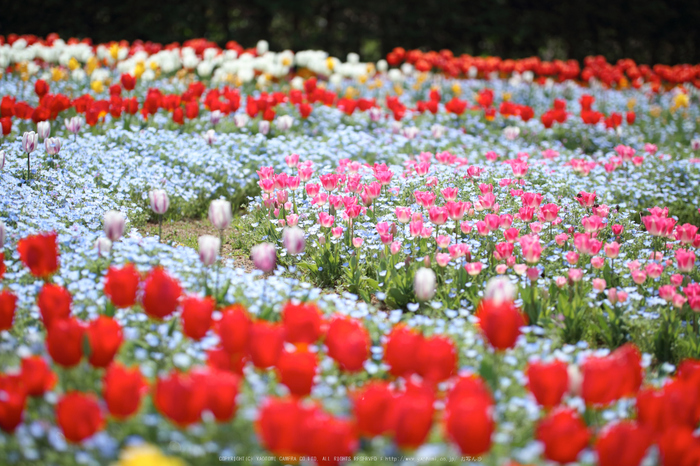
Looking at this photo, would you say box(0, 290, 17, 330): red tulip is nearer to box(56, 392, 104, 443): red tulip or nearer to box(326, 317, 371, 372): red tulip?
box(56, 392, 104, 443): red tulip

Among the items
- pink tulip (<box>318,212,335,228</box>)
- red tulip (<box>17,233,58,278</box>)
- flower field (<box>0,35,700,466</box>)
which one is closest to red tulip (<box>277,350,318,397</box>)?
flower field (<box>0,35,700,466</box>)

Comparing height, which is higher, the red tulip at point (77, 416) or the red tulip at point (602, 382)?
the red tulip at point (602, 382)

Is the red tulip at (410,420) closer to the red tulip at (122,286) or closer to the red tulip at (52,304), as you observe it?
the red tulip at (122,286)

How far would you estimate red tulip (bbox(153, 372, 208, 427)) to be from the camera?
159cm

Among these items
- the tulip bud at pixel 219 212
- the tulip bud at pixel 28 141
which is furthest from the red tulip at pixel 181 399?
the tulip bud at pixel 28 141

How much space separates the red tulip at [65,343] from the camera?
1.79 m

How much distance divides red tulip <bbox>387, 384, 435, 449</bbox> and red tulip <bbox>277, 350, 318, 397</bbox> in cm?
26

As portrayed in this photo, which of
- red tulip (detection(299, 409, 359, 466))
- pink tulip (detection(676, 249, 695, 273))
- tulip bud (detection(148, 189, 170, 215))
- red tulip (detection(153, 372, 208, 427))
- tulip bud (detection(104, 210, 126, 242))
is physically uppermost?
tulip bud (detection(148, 189, 170, 215))

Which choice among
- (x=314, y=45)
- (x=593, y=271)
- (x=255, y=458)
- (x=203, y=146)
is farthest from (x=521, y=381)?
(x=314, y=45)

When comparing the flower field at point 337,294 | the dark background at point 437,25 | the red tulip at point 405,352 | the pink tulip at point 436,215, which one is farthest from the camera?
the dark background at point 437,25

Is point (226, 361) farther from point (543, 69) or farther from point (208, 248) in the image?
point (543, 69)

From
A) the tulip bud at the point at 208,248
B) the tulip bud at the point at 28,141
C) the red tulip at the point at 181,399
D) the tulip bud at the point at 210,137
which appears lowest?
the red tulip at the point at 181,399

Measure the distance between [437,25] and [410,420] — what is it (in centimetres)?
1262

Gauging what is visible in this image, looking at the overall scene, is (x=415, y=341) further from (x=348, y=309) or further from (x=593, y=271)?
(x=593, y=271)
